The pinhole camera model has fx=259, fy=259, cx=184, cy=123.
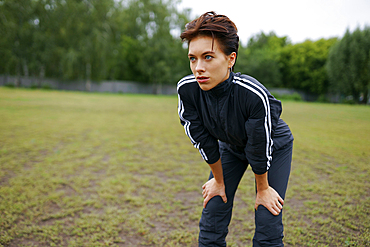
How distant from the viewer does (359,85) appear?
37.4 m

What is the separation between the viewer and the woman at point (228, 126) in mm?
1772

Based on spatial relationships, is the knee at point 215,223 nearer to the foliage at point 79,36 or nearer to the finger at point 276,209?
the finger at point 276,209

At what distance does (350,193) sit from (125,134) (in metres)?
6.80

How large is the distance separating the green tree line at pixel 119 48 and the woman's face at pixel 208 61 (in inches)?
1489

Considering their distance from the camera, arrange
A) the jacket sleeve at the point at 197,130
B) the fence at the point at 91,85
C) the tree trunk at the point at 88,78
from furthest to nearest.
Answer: the fence at the point at 91,85 → the tree trunk at the point at 88,78 → the jacket sleeve at the point at 197,130

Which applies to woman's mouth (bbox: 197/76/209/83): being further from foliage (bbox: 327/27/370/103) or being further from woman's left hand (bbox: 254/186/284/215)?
foliage (bbox: 327/27/370/103)

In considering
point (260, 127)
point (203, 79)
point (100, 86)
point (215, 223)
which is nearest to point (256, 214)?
point (215, 223)

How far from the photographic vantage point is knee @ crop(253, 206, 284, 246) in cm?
182

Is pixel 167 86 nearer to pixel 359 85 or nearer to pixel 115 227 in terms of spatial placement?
pixel 359 85

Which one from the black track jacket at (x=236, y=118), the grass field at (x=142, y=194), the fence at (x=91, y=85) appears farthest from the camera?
the fence at (x=91, y=85)

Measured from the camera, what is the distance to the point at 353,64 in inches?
1480

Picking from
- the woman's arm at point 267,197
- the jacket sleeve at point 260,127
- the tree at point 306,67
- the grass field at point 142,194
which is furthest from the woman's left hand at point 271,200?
the tree at point 306,67

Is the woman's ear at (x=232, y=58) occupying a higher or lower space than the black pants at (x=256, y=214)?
higher

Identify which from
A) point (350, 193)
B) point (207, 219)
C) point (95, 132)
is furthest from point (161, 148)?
point (207, 219)
